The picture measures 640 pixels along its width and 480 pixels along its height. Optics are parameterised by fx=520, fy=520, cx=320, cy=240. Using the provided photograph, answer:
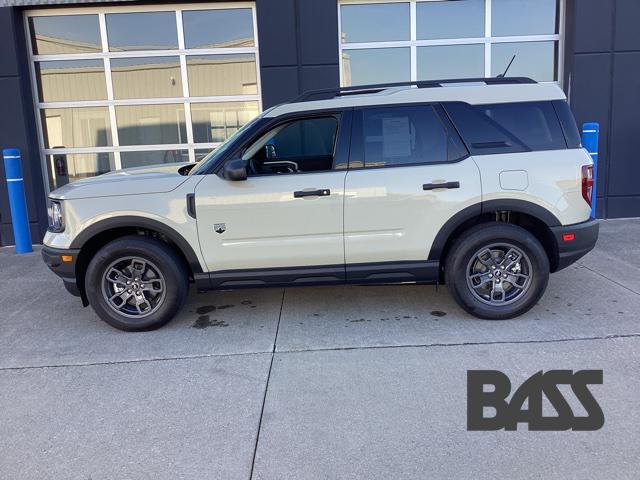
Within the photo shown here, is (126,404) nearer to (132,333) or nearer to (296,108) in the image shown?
(132,333)

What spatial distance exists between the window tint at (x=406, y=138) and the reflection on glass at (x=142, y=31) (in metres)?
5.53

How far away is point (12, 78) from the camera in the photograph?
8.30m

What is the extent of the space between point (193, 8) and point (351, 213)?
5.95 m

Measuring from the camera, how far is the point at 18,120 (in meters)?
8.38

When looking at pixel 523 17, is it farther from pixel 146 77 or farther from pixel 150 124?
pixel 150 124

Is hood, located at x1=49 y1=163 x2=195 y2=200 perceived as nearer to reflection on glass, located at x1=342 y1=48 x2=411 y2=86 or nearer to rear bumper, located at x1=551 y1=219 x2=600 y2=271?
rear bumper, located at x1=551 y1=219 x2=600 y2=271

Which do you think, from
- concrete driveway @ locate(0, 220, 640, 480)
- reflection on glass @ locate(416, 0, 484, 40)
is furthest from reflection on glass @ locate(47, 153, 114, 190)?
reflection on glass @ locate(416, 0, 484, 40)

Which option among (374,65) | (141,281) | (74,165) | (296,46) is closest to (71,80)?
(74,165)

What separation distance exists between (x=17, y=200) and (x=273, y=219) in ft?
17.7

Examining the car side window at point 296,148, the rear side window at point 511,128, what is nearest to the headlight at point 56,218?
the car side window at point 296,148

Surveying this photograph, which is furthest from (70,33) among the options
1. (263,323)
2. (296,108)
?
(263,323)

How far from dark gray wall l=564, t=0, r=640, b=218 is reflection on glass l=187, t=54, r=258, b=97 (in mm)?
5379

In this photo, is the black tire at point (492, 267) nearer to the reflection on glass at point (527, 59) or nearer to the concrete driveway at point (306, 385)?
the concrete driveway at point (306, 385)

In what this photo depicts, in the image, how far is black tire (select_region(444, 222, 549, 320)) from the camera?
14.8ft
